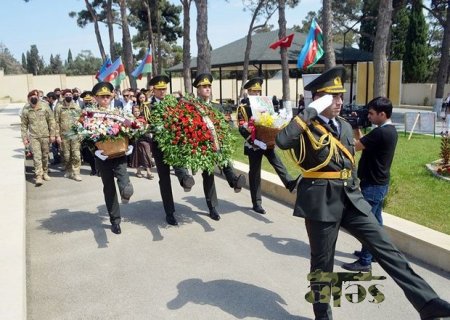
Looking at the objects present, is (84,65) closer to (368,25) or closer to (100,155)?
(368,25)

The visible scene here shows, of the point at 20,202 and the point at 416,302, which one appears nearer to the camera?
the point at 416,302

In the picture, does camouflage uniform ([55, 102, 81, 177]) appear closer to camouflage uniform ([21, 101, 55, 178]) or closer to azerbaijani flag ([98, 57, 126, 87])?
camouflage uniform ([21, 101, 55, 178])

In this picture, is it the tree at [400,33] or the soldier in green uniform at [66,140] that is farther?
the tree at [400,33]

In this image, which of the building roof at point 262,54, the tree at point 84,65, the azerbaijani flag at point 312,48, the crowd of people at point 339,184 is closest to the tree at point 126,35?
the building roof at point 262,54

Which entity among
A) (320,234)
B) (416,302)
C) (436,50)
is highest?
(436,50)

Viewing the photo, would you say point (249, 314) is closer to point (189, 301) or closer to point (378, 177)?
point (189, 301)

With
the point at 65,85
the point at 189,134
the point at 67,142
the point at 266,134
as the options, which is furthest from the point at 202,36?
the point at 65,85

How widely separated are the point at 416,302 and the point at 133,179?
7178 mm

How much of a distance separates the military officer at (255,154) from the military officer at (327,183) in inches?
114

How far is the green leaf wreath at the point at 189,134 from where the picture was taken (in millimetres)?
5891

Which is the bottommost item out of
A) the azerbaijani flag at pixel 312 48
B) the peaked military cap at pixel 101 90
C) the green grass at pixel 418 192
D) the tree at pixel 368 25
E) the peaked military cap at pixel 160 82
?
the green grass at pixel 418 192

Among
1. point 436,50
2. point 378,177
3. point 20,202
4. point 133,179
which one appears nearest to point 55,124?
point 133,179

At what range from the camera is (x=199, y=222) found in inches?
258

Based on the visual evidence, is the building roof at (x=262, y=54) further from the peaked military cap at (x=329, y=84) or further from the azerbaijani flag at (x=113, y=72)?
the peaked military cap at (x=329, y=84)
